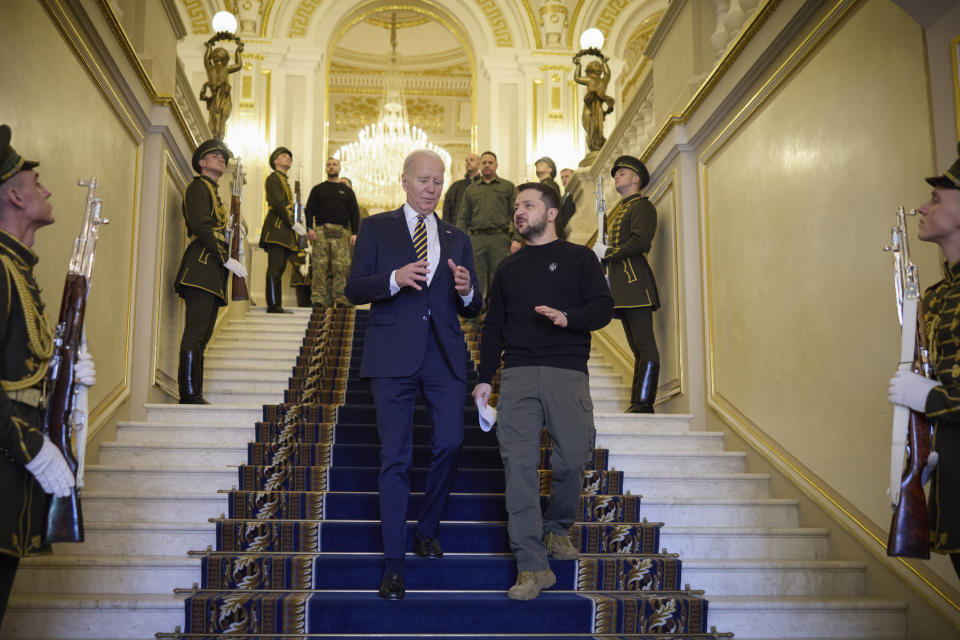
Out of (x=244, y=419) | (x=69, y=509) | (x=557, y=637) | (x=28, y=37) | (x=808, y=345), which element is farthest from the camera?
(x=244, y=419)

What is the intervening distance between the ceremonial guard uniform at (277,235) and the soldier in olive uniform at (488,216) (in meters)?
1.69

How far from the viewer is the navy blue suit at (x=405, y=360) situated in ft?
11.6

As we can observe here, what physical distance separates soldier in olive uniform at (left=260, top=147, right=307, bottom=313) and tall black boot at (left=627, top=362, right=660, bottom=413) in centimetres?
410

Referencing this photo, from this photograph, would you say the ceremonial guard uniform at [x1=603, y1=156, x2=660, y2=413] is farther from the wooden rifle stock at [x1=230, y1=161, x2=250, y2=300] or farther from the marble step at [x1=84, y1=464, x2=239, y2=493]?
the marble step at [x1=84, y1=464, x2=239, y2=493]

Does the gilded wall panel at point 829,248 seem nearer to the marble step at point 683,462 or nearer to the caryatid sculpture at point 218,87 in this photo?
the marble step at point 683,462

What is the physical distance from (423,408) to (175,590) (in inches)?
92.1

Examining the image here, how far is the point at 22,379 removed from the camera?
8.19 ft

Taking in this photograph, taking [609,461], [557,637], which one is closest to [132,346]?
[609,461]

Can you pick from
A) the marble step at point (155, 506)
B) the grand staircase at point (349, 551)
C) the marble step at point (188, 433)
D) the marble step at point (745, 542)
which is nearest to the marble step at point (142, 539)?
the grand staircase at point (349, 551)

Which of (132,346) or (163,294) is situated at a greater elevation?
(163,294)

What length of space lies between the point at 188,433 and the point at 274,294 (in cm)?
394

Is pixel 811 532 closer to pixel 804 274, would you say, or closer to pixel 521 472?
pixel 804 274

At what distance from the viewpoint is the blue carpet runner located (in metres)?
3.42

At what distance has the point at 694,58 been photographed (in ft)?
20.4
